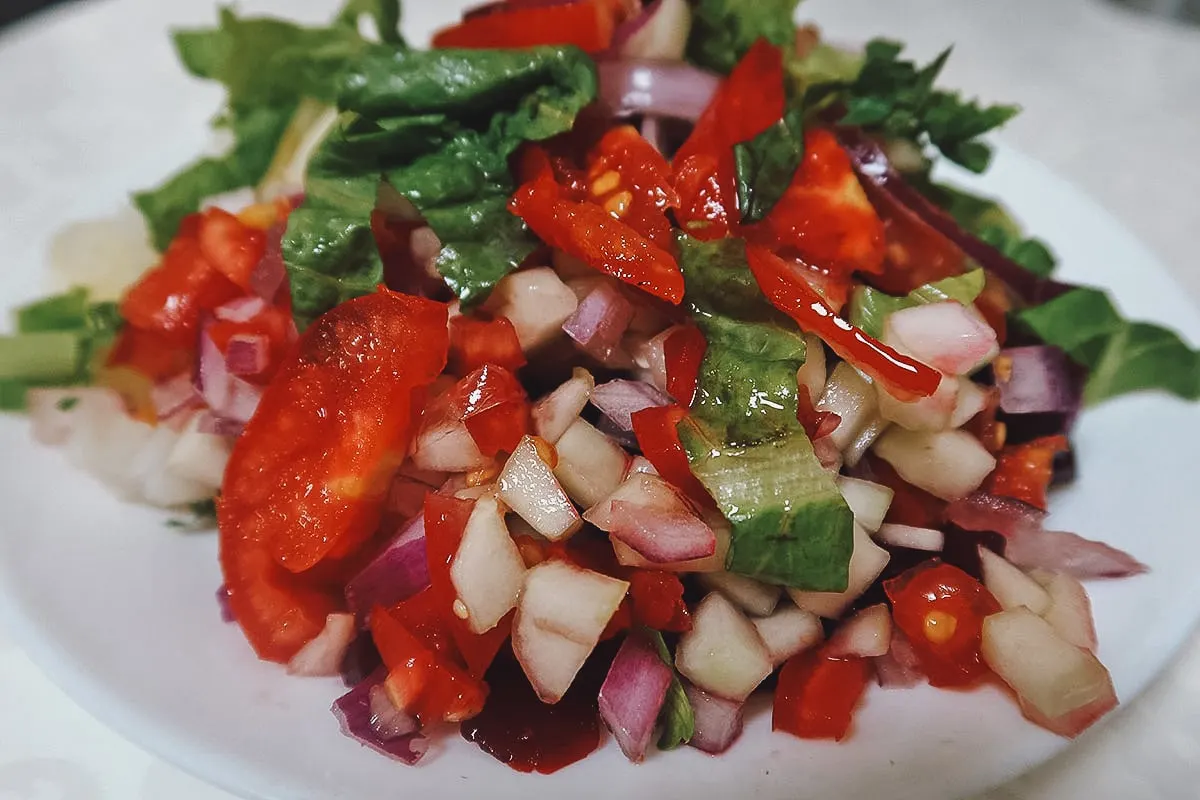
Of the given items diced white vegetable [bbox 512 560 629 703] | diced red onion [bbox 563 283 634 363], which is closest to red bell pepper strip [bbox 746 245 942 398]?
diced red onion [bbox 563 283 634 363]

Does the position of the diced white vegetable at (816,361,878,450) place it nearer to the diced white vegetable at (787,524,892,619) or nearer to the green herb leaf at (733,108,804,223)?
the diced white vegetable at (787,524,892,619)

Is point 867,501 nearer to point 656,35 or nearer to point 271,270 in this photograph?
point 656,35

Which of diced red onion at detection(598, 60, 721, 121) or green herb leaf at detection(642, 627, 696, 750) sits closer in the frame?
green herb leaf at detection(642, 627, 696, 750)

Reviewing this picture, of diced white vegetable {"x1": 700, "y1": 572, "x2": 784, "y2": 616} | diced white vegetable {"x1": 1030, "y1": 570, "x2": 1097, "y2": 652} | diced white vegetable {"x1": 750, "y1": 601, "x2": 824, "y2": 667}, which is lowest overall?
diced white vegetable {"x1": 750, "y1": 601, "x2": 824, "y2": 667}

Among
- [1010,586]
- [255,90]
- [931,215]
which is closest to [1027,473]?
[1010,586]

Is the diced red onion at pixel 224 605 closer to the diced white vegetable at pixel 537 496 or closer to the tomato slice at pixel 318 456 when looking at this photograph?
the tomato slice at pixel 318 456

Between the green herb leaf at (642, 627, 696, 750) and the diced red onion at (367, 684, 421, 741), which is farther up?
the green herb leaf at (642, 627, 696, 750)

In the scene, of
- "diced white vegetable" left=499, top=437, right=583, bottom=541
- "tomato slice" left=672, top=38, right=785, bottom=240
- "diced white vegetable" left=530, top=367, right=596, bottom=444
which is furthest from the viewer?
"tomato slice" left=672, top=38, right=785, bottom=240

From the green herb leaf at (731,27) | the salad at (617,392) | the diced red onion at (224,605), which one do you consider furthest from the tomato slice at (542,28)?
the diced red onion at (224,605)
